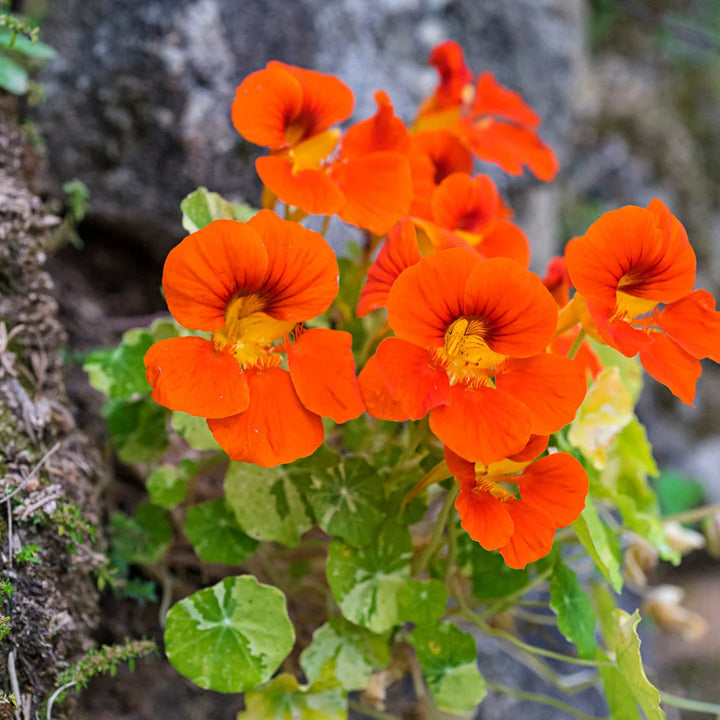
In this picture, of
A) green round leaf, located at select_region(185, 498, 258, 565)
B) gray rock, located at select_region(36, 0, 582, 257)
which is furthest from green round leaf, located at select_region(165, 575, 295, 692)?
gray rock, located at select_region(36, 0, 582, 257)

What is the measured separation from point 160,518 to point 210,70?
31.2 inches

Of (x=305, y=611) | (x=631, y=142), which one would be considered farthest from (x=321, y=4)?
(x=631, y=142)

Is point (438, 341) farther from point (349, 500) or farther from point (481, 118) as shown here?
point (481, 118)

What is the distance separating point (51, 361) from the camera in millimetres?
979

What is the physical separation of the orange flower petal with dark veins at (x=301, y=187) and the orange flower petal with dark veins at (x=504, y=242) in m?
0.25

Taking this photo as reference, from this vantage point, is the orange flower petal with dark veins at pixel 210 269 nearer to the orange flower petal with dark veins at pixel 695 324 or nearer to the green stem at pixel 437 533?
the green stem at pixel 437 533

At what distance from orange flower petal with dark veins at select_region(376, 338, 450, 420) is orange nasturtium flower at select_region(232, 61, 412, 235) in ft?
0.64

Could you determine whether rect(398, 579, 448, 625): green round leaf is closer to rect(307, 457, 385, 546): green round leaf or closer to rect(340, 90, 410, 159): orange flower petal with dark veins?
rect(307, 457, 385, 546): green round leaf

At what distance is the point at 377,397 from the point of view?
0.69 meters

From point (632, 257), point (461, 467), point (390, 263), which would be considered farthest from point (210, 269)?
point (632, 257)

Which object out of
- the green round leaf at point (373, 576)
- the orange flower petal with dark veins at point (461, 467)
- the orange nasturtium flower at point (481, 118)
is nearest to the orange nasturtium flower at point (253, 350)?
the orange flower petal with dark veins at point (461, 467)

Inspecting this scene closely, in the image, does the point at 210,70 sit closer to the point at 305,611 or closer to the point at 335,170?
the point at 335,170

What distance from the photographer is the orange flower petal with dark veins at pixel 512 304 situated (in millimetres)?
663

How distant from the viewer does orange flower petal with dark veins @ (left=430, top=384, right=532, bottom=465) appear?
649 mm
